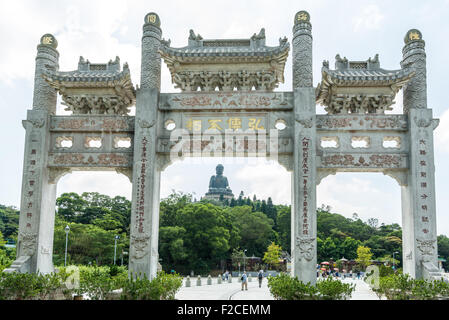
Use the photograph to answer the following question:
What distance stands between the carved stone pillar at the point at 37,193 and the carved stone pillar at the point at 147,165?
2.31 metres

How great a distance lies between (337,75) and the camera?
10.6 m

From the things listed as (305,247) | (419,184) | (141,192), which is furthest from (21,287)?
(419,184)

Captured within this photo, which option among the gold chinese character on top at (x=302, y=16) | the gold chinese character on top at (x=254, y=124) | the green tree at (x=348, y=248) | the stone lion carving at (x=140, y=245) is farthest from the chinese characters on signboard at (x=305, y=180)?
the green tree at (x=348, y=248)

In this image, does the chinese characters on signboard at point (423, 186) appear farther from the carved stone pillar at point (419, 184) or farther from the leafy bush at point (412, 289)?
the leafy bush at point (412, 289)

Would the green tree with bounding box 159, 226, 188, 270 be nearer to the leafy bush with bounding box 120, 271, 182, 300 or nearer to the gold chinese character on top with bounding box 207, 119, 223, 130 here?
the gold chinese character on top with bounding box 207, 119, 223, 130

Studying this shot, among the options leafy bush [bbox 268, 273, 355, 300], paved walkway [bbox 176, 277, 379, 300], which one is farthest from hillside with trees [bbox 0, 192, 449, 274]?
leafy bush [bbox 268, 273, 355, 300]

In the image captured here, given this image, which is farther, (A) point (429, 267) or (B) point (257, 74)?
(B) point (257, 74)

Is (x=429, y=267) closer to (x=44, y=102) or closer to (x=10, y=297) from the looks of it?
(x=10, y=297)

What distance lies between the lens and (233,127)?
35.7 ft

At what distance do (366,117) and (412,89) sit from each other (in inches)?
54.5

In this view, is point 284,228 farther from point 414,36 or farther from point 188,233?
point 414,36

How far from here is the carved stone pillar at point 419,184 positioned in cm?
1001

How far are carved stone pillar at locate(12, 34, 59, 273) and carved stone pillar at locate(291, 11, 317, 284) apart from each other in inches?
241
